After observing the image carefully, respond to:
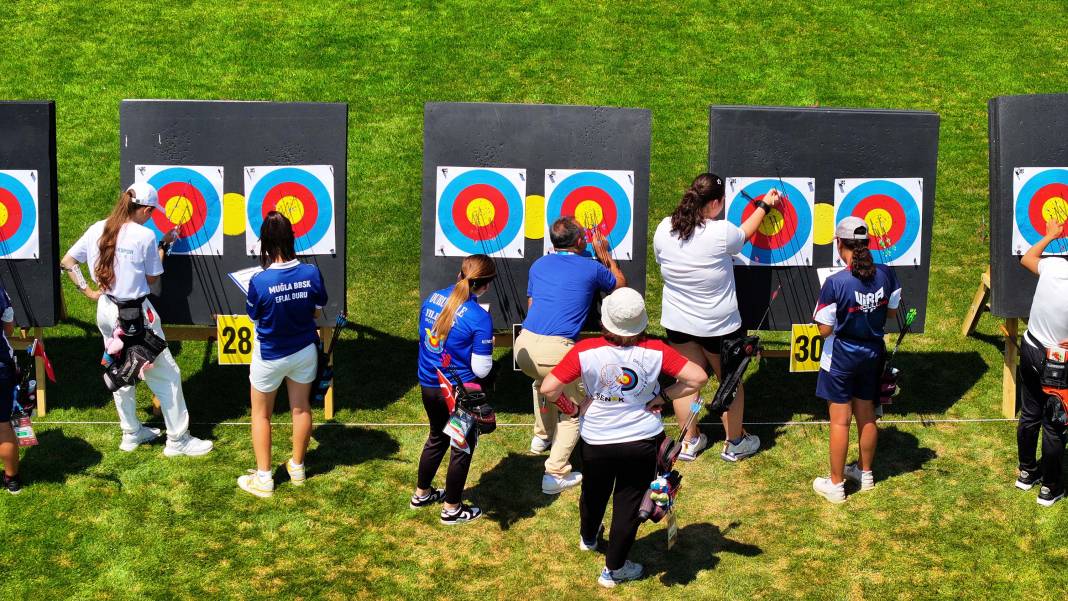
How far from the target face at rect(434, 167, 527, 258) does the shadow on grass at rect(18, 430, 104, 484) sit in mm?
2805

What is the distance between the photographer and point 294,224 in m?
8.02

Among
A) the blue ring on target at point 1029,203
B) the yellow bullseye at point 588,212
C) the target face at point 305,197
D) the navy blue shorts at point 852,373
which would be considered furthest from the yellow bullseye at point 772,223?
the target face at point 305,197

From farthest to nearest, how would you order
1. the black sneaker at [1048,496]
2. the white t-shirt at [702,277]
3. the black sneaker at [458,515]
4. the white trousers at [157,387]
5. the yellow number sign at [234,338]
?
the yellow number sign at [234,338]
the white trousers at [157,387]
the white t-shirt at [702,277]
the black sneaker at [1048,496]
the black sneaker at [458,515]

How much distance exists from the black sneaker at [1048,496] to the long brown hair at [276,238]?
16.1 feet

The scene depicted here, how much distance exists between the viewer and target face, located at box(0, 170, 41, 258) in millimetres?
7984

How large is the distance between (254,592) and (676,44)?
876cm

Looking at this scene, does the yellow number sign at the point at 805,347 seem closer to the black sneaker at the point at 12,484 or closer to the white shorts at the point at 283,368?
the white shorts at the point at 283,368

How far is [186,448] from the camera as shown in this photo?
24.3 ft

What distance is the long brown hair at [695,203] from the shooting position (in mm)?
7012

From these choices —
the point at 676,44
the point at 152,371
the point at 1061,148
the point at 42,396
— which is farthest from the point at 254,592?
the point at 676,44

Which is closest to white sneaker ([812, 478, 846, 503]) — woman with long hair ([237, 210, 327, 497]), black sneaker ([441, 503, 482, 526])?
black sneaker ([441, 503, 482, 526])

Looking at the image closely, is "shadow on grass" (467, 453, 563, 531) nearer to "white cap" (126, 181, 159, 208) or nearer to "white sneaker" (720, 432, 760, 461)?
"white sneaker" (720, 432, 760, 461)

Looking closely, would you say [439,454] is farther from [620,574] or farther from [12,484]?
[12,484]

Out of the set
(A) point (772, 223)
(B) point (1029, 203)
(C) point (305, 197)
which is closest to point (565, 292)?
(A) point (772, 223)
